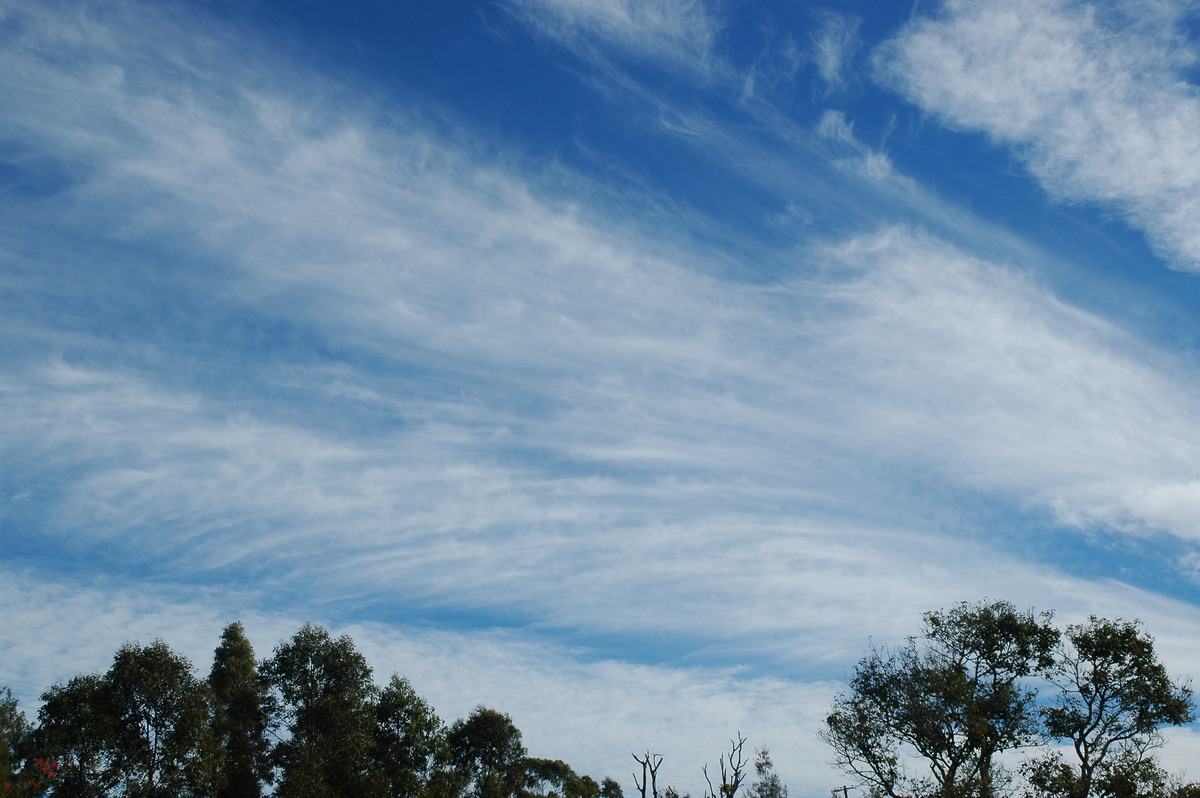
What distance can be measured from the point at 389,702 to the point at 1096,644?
46531 millimetres

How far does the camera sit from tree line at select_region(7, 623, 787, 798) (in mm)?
45594

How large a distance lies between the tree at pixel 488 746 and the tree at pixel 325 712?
130 ft

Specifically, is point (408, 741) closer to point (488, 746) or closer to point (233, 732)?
point (233, 732)

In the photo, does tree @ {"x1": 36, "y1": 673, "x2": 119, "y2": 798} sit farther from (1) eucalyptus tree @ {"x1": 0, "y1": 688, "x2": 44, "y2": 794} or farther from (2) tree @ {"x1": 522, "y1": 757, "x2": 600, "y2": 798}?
(2) tree @ {"x1": 522, "y1": 757, "x2": 600, "y2": 798}

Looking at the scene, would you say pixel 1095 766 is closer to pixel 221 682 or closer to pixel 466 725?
pixel 221 682

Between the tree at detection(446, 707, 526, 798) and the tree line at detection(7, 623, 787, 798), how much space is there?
2717cm

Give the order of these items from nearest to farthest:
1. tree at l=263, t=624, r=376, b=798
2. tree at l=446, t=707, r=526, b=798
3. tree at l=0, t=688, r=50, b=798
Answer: tree at l=0, t=688, r=50, b=798 → tree at l=263, t=624, r=376, b=798 → tree at l=446, t=707, r=526, b=798

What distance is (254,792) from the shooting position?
6009 centimetres

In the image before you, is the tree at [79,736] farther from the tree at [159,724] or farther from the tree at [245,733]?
the tree at [245,733]

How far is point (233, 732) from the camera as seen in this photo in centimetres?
5988

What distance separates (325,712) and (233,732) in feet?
33.3

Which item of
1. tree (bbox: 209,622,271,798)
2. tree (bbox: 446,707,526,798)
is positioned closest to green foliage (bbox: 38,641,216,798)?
tree (bbox: 209,622,271,798)

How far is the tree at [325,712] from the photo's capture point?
52812 mm

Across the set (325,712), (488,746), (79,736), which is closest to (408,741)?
(325,712)
